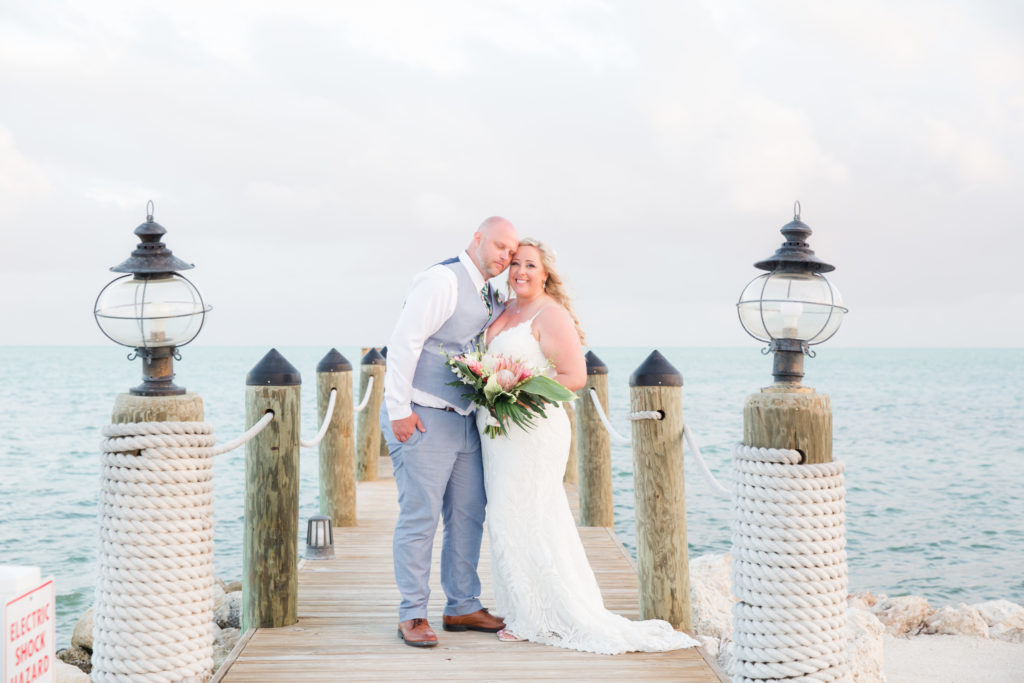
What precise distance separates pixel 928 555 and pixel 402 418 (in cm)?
1389

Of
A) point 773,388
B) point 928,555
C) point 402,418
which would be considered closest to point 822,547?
point 773,388

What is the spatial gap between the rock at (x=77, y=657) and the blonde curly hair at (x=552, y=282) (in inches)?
196

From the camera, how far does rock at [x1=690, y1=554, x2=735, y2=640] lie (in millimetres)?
6252

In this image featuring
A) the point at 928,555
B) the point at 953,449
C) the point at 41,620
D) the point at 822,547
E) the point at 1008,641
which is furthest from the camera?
the point at 953,449

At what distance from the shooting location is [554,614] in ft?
13.2

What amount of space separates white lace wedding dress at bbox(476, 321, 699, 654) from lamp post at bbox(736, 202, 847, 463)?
125 cm

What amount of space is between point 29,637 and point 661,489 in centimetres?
272

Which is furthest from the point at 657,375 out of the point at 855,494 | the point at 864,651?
the point at 855,494

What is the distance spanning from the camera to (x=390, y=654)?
3914 mm

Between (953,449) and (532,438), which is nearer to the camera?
(532,438)

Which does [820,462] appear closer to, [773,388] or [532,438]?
[773,388]

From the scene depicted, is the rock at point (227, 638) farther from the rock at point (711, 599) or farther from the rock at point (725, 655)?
the rock at point (725, 655)

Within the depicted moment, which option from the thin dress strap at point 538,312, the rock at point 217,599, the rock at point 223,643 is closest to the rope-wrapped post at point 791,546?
the thin dress strap at point 538,312

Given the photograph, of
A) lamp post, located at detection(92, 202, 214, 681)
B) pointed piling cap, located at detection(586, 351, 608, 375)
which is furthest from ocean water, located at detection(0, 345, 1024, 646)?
lamp post, located at detection(92, 202, 214, 681)
